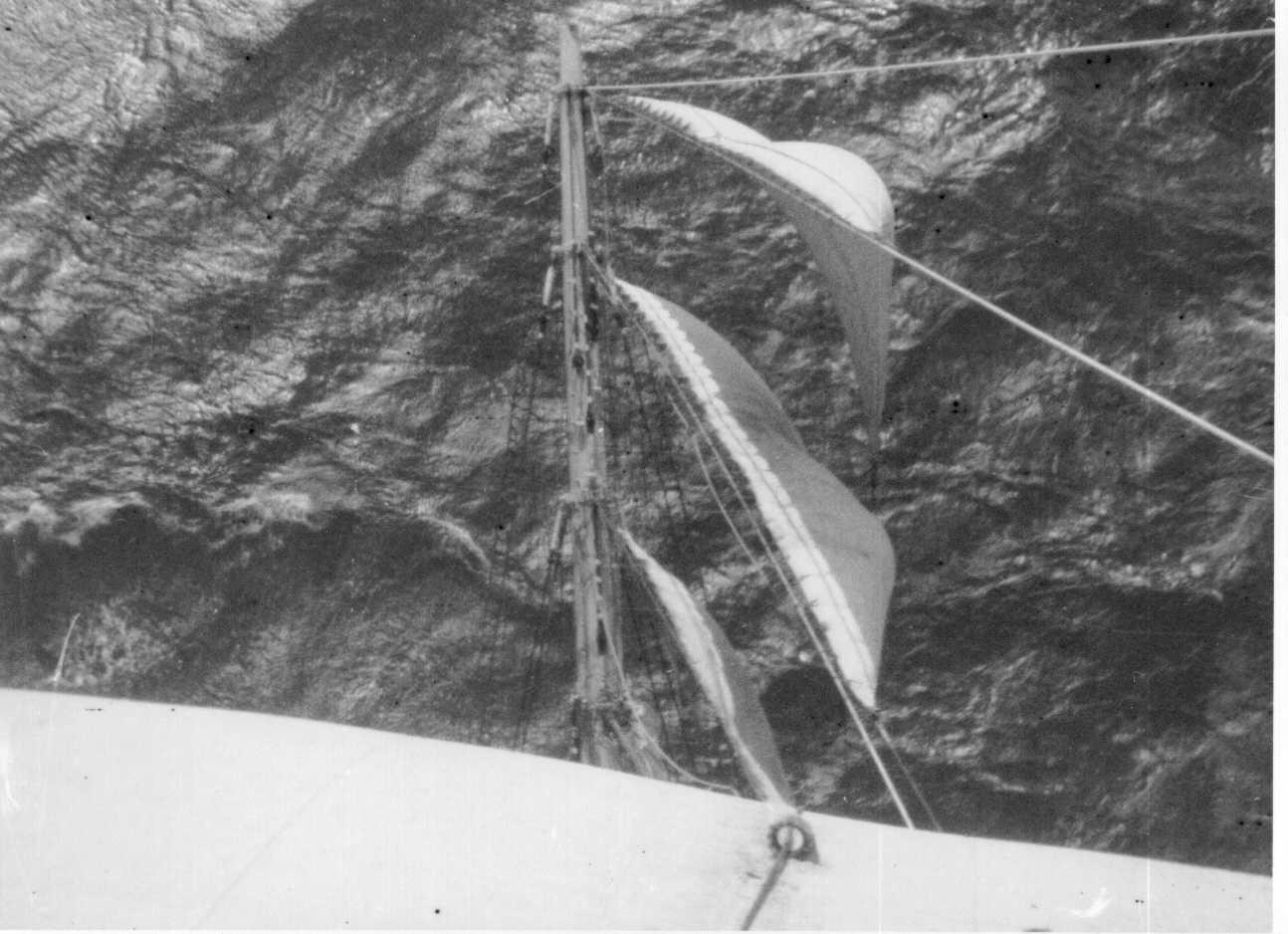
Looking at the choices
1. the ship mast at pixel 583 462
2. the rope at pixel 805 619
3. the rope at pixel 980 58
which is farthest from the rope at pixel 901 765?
the rope at pixel 980 58

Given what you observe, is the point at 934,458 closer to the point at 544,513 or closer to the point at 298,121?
the point at 544,513

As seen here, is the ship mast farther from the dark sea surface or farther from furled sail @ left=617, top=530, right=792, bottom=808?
the dark sea surface

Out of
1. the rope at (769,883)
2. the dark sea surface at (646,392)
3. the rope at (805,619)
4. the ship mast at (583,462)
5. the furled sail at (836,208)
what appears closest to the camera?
the rope at (769,883)

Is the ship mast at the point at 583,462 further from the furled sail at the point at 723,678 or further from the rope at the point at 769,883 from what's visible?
the rope at the point at 769,883

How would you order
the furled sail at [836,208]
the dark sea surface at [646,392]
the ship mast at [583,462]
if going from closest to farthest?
the furled sail at [836,208] < the ship mast at [583,462] < the dark sea surface at [646,392]

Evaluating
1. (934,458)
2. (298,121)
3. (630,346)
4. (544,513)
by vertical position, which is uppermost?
(298,121)

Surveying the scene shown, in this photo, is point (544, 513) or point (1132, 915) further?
point (544, 513)

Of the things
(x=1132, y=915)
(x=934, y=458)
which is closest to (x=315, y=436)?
(x=934, y=458)
